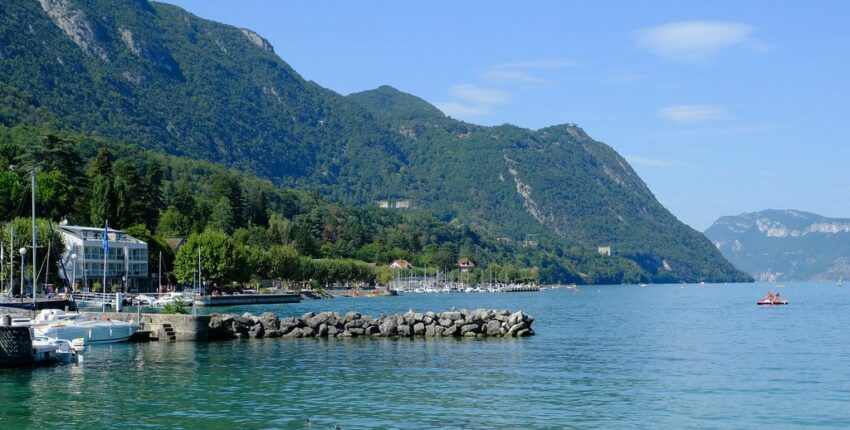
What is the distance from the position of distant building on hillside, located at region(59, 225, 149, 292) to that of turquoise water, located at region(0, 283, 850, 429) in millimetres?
63729

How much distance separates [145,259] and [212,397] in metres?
101

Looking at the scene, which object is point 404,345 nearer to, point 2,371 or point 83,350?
→ point 83,350

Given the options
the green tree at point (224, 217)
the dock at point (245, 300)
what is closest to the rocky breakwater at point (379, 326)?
the dock at point (245, 300)

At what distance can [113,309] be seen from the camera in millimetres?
87250

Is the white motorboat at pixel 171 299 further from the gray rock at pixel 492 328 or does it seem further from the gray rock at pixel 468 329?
the gray rock at pixel 492 328

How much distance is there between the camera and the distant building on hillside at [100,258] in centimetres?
11388

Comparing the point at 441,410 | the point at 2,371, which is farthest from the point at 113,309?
the point at 441,410

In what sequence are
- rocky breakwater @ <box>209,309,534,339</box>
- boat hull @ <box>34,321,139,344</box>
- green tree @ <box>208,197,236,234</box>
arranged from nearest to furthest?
boat hull @ <box>34,321,139,344</box> < rocky breakwater @ <box>209,309,534,339</box> < green tree @ <box>208,197,236,234</box>

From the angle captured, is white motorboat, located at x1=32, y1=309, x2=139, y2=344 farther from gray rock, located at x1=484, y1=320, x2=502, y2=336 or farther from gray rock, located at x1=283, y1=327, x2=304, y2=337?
gray rock, located at x1=484, y1=320, x2=502, y2=336

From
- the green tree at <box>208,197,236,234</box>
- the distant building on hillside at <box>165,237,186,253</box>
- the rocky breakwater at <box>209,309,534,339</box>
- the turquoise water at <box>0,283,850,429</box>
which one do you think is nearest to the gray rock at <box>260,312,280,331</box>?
the rocky breakwater at <box>209,309,534,339</box>

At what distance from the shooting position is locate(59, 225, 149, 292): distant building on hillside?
113875 mm

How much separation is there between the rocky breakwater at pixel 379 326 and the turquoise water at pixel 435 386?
2.53 m

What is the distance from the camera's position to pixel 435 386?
122 ft

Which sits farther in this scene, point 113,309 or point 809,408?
point 113,309
